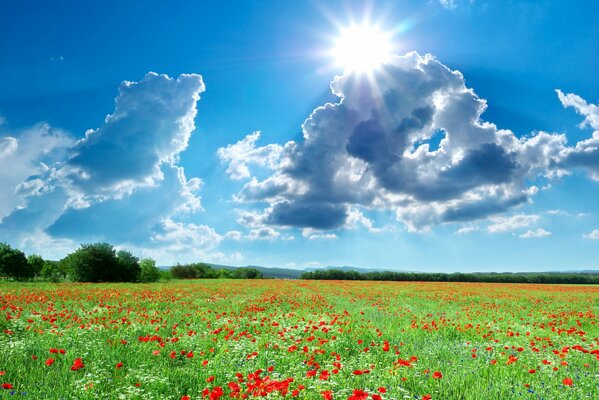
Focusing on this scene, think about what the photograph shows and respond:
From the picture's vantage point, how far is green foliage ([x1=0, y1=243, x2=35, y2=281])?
242 ft

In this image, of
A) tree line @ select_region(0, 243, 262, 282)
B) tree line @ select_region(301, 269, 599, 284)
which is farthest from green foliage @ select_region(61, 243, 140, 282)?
tree line @ select_region(301, 269, 599, 284)

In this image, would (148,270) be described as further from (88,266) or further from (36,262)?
(36,262)

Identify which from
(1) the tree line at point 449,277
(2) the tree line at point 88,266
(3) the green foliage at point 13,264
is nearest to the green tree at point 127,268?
(2) the tree line at point 88,266

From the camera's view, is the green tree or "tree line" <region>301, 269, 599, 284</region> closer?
the green tree

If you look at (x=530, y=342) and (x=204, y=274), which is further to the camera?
(x=204, y=274)

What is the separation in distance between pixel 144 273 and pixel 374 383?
77.0m

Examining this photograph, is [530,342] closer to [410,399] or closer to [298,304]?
[410,399]

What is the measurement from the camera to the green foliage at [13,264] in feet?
242

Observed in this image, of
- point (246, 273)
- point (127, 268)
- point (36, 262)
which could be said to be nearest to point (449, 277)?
point (246, 273)

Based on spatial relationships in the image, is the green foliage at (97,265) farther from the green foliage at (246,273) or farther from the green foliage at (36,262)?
the green foliage at (246,273)

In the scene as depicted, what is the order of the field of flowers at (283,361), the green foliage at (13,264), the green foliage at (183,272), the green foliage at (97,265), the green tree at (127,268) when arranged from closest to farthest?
1. the field of flowers at (283,361)
2. the green foliage at (97,265)
3. the green tree at (127,268)
4. the green foliage at (13,264)
5. the green foliage at (183,272)

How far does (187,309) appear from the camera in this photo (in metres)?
17.7

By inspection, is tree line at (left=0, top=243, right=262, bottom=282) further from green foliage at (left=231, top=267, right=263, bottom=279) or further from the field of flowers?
the field of flowers

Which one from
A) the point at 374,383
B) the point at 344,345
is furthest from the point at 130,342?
the point at 374,383
